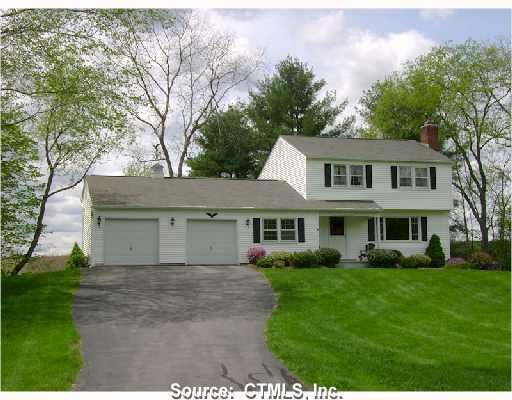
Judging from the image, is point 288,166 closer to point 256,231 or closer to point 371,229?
point 371,229

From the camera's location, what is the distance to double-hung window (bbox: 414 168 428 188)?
3119cm

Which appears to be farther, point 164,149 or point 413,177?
point 164,149

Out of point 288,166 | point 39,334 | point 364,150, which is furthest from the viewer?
point 288,166

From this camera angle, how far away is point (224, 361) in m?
11.1

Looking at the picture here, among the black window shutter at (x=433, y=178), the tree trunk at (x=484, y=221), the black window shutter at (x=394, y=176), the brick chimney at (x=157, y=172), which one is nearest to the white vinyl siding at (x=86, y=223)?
the brick chimney at (x=157, y=172)

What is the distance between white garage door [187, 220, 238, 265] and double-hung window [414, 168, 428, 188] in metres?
10.5

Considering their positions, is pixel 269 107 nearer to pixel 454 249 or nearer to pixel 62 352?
pixel 454 249

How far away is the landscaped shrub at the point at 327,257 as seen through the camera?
85.7 feet

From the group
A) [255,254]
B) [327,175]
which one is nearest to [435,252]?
[327,175]

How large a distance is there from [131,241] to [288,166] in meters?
10.4

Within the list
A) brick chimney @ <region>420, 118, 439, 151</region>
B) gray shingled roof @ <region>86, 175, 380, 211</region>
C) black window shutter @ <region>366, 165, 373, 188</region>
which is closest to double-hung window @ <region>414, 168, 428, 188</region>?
black window shutter @ <region>366, 165, 373, 188</region>

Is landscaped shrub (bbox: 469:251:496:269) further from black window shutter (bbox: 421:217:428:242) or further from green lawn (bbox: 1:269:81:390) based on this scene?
green lawn (bbox: 1:269:81:390)

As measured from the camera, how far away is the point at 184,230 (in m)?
26.0

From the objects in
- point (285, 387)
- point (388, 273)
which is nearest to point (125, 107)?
point (388, 273)
